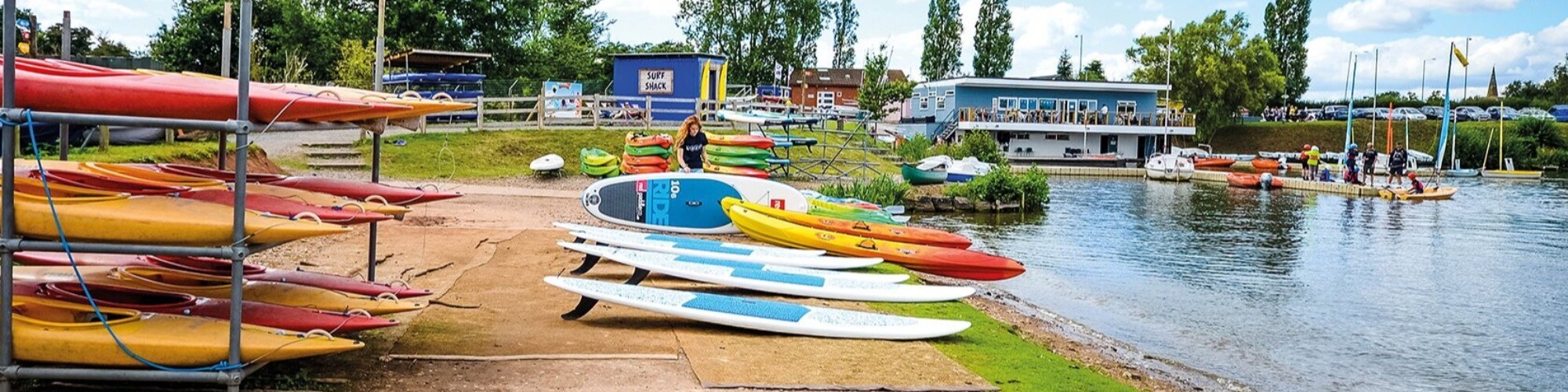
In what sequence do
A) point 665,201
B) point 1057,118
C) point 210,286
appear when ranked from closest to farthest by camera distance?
point 210,286 → point 665,201 → point 1057,118

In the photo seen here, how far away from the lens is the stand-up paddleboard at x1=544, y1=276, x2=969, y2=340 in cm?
952

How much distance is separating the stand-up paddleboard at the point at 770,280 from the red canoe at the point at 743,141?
14.4 meters

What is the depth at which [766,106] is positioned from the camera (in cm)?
3731

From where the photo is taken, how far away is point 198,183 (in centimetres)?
727

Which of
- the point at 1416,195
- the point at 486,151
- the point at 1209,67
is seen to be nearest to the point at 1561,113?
the point at 1209,67

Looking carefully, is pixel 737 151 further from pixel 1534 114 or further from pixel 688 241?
pixel 1534 114

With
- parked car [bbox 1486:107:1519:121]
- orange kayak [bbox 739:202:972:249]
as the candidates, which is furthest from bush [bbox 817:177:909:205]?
parked car [bbox 1486:107:1519:121]

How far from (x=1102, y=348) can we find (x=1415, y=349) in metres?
3.87

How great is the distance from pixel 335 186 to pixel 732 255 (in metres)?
5.42

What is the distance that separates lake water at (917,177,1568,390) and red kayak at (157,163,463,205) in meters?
7.73

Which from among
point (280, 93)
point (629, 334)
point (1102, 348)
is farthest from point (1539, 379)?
point (280, 93)

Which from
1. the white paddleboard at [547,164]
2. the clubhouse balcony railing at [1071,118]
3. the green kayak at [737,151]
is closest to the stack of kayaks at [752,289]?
the green kayak at [737,151]

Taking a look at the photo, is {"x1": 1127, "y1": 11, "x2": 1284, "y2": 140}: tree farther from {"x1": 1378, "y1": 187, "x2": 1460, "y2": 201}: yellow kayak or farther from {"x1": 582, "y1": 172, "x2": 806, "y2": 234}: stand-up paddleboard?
{"x1": 582, "y1": 172, "x2": 806, "y2": 234}: stand-up paddleboard

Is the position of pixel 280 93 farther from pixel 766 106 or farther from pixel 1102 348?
pixel 766 106
